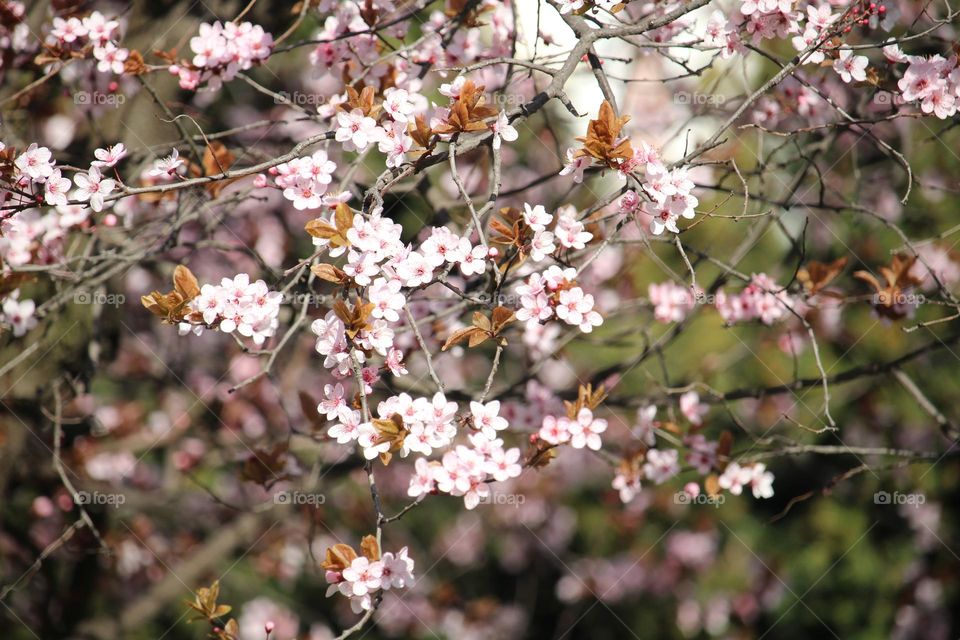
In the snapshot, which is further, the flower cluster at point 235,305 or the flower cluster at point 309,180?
the flower cluster at point 309,180

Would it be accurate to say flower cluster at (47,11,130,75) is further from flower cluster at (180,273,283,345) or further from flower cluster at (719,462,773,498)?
flower cluster at (719,462,773,498)

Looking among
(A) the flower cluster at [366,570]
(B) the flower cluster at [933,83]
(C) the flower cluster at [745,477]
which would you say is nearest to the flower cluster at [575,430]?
(A) the flower cluster at [366,570]

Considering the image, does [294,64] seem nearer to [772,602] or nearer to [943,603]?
[772,602]

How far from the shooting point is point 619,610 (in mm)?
5449

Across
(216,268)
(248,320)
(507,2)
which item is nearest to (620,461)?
(248,320)

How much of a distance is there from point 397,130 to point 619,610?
4564 mm

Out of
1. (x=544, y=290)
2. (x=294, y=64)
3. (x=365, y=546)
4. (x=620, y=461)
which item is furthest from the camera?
(x=294, y=64)

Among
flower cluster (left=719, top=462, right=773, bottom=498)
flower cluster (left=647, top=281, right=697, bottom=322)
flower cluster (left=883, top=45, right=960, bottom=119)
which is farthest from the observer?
flower cluster (left=647, top=281, right=697, bottom=322)

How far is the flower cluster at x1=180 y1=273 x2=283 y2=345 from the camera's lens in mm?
1705

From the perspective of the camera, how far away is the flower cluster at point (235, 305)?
1.71 meters

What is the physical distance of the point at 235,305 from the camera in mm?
1714

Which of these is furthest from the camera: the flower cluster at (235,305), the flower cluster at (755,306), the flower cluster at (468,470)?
the flower cluster at (755,306)

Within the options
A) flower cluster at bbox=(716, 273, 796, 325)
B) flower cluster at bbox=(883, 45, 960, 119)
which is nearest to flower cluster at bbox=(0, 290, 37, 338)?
flower cluster at bbox=(716, 273, 796, 325)

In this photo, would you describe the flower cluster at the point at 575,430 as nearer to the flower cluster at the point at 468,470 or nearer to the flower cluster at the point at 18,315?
the flower cluster at the point at 468,470
